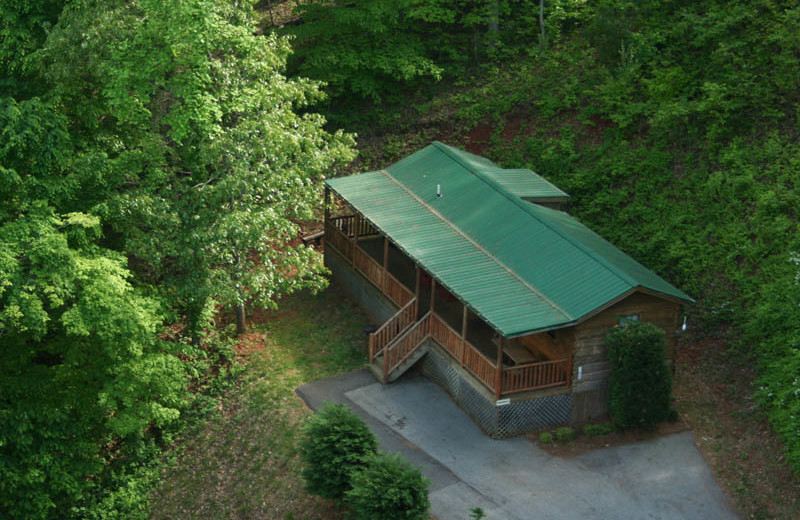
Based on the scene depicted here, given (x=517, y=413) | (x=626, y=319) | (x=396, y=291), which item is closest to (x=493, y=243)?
(x=396, y=291)

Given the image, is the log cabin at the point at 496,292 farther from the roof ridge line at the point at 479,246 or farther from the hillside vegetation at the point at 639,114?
the hillside vegetation at the point at 639,114

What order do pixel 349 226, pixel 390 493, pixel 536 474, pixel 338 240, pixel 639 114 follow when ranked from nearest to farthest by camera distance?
pixel 390 493 → pixel 536 474 → pixel 338 240 → pixel 349 226 → pixel 639 114

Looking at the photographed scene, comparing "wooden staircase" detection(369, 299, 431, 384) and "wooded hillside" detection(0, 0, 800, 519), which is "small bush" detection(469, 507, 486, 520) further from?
"wooded hillside" detection(0, 0, 800, 519)

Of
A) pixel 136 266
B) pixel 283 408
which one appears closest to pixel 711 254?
pixel 283 408

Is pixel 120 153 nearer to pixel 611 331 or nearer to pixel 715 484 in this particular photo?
pixel 611 331

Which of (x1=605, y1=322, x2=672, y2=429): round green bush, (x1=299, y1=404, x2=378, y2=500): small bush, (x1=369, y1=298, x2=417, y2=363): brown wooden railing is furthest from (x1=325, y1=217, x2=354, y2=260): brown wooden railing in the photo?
(x1=605, y1=322, x2=672, y2=429): round green bush

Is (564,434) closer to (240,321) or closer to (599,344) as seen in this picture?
(599,344)
